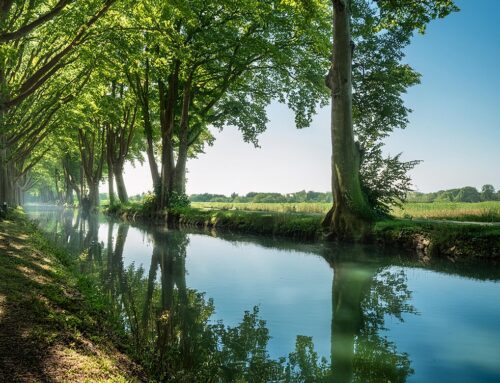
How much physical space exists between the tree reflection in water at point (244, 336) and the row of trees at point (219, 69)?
638 cm

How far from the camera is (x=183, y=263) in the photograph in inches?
455

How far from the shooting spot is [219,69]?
27.2 meters

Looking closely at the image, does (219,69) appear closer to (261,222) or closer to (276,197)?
(261,222)

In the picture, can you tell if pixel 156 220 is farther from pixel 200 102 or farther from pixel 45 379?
pixel 45 379

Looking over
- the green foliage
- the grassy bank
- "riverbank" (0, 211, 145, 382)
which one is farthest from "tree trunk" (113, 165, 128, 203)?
"riverbank" (0, 211, 145, 382)

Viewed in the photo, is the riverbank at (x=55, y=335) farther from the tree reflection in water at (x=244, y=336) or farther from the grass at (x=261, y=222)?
the grass at (x=261, y=222)

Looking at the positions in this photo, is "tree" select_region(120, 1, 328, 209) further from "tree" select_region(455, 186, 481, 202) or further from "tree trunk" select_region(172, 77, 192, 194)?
"tree" select_region(455, 186, 481, 202)

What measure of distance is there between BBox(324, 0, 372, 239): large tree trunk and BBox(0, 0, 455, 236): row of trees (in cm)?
4

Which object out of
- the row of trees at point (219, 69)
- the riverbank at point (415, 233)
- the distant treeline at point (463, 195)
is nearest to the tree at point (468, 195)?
the distant treeline at point (463, 195)

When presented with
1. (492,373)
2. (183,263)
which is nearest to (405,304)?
(492,373)

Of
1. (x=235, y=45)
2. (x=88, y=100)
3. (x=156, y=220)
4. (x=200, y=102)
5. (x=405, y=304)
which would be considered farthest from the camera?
(x=200, y=102)

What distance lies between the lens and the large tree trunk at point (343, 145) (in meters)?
15.5

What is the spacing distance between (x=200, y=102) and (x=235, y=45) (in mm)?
9495

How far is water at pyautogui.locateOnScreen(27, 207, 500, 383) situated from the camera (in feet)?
14.0
